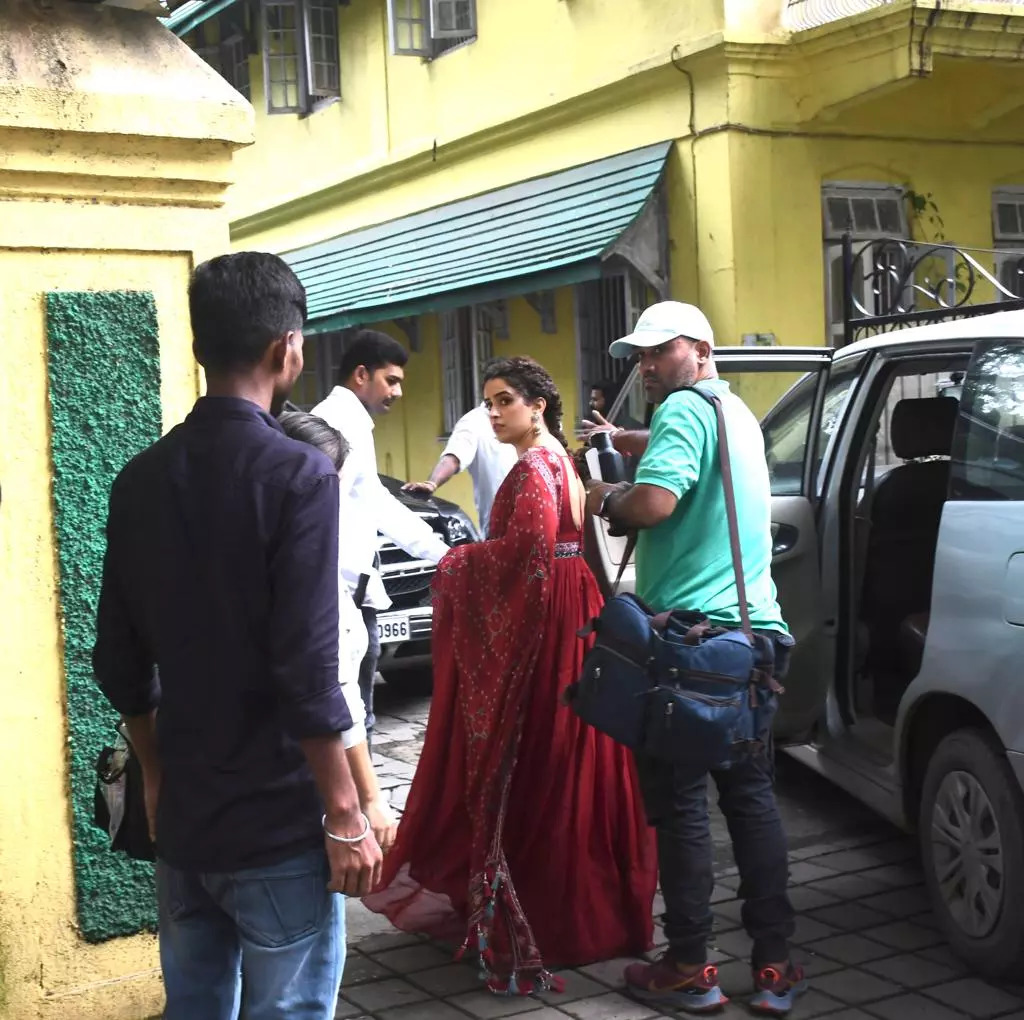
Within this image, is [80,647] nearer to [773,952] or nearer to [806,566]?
[773,952]

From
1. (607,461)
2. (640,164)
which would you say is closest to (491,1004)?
(607,461)

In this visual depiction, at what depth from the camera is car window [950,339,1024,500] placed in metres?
4.31

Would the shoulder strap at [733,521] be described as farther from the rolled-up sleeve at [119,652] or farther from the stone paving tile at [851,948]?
the rolled-up sleeve at [119,652]

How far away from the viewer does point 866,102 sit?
12.2 m

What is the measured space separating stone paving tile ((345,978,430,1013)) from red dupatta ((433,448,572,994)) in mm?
202

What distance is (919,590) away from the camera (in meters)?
5.68

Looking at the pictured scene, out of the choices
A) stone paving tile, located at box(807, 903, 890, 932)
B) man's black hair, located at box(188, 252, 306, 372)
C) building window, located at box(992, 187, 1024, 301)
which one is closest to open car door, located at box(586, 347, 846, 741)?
stone paving tile, located at box(807, 903, 890, 932)

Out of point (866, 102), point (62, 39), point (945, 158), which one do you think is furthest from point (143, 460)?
point (945, 158)

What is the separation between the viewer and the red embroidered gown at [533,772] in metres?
4.48

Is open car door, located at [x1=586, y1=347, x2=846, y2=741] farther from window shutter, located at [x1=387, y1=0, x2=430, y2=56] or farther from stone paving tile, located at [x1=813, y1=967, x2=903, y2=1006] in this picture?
window shutter, located at [x1=387, y1=0, x2=430, y2=56]

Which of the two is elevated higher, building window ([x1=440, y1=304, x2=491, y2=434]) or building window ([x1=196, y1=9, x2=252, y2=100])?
building window ([x1=196, y1=9, x2=252, y2=100])

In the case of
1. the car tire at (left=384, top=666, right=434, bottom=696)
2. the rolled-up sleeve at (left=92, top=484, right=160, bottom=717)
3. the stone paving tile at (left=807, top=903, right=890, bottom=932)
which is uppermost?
the rolled-up sleeve at (left=92, top=484, right=160, bottom=717)

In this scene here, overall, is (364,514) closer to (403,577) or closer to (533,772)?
(533,772)

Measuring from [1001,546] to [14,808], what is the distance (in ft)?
8.84
